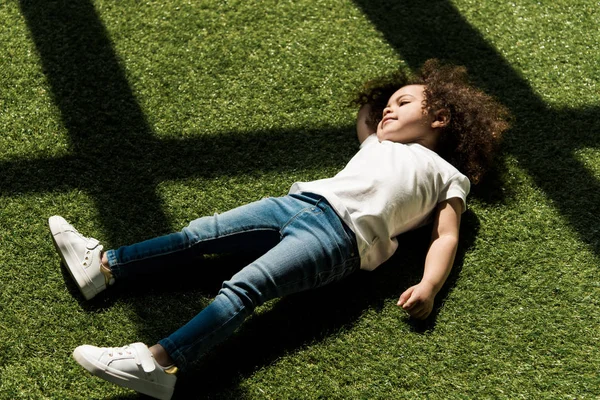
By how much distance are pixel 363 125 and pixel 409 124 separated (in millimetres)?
227

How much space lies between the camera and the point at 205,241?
224 cm

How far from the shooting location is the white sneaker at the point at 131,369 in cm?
195

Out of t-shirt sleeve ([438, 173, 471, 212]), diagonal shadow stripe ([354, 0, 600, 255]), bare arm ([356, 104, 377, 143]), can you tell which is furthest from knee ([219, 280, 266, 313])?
diagonal shadow stripe ([354, 0, 600, 255])

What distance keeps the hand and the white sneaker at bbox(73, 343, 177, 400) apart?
2.24 feet

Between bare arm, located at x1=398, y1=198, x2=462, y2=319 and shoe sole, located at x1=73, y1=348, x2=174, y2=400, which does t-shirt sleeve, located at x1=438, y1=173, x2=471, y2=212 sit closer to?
bare arm, located at x1=398, y1=198, x2=462, y2=319

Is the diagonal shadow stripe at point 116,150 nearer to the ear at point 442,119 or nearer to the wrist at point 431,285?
the ear at point 442,119

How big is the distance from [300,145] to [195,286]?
0.69 metres

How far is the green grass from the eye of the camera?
2107mm

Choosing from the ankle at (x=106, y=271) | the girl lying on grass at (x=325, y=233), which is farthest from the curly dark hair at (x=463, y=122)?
the ankle at (x=106, y=271)

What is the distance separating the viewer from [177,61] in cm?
296

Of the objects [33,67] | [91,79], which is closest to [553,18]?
[91,79]

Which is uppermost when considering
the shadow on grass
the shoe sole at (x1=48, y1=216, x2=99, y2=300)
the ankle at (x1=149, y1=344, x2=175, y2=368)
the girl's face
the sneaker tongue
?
the girl's face

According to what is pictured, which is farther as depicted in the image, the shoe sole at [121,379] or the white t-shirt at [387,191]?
the white t-shirt at [387,191]

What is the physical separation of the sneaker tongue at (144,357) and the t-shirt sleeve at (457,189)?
1017 mm
